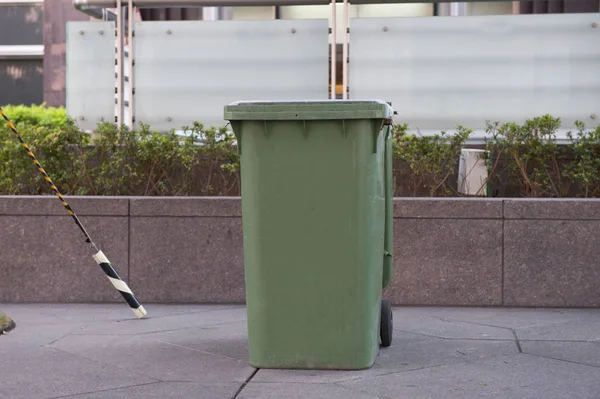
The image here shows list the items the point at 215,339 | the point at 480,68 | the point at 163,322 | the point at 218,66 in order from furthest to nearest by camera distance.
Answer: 1. the point at 218,66
2. the point at 480,68
3. the point at 163,322
4. the point at 215,339

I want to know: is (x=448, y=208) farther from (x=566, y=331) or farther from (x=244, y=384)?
(x=244, y=384)

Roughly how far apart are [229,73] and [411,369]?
5298 millimetres

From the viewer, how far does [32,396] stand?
5234 millimetres

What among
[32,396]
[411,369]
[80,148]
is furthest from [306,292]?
[80,148]

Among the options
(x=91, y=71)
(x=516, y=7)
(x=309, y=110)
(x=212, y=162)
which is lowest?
(x=212, y=162)

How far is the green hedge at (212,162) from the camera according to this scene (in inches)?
356

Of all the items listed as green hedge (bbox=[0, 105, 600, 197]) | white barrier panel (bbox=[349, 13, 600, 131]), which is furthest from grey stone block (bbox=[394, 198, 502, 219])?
white barrier panel (bbox=[349, 13, 600, 131])

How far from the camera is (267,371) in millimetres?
5832

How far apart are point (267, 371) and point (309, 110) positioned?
150cm

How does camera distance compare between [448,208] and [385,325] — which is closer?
[385,325]

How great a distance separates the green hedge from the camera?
29.6 ft

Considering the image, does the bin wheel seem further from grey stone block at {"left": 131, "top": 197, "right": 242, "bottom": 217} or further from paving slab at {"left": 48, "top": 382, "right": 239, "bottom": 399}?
grey stone block at {"left": 131, "top": 197, "right": 242, "bottom": 217}

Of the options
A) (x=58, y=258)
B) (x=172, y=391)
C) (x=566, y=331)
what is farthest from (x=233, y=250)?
(x=172, y=391)

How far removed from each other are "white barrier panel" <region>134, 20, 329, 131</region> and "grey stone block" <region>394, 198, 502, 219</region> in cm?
233
